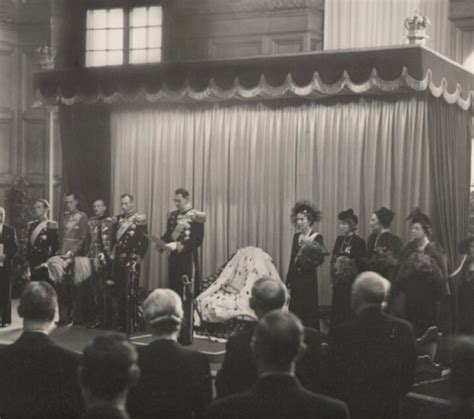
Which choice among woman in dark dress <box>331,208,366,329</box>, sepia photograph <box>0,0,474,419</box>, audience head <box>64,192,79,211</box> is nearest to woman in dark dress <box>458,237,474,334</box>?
sepia photograph <box>0,0,474,419</box>

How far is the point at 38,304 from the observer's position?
12.5 feet

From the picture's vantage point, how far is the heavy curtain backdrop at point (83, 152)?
11.0m

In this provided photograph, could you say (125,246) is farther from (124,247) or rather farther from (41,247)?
(41,247)

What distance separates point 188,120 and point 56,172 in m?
3.55

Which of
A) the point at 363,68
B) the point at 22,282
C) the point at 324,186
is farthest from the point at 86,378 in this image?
the point at 22,282

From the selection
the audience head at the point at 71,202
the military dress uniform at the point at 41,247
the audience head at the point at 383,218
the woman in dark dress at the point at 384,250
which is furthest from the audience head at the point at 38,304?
the audience head at the point at 71,202

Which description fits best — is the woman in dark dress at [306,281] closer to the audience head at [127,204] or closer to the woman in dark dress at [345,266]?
the woman in dark dress at [345,266]

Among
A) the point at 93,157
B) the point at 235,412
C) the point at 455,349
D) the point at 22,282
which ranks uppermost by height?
the point at 93,157

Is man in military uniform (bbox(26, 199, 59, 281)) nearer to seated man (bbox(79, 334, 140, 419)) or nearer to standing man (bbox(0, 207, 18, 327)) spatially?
standing man (bbox(0, 207, 18, 327))

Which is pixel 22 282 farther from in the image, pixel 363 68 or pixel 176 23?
pixel 363 68

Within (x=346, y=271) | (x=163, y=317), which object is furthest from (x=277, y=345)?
(x=346, y=271)

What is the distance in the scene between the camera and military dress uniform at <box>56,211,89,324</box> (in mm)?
9898

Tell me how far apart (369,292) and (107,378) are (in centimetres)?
192

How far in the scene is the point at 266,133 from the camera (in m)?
10.3
